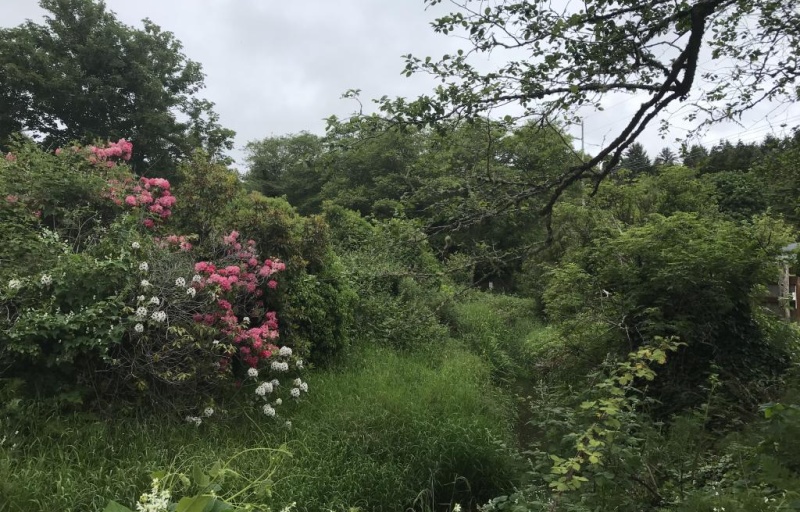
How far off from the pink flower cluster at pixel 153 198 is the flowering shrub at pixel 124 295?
0.01 m

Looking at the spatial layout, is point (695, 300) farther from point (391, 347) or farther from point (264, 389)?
point (264, 389)

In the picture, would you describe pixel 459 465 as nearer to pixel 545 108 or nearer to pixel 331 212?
pixel 545 108

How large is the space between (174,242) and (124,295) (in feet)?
3.44

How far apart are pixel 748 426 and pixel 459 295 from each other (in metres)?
2.08

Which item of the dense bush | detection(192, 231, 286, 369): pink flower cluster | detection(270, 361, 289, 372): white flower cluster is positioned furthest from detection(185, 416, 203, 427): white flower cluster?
the dense bush

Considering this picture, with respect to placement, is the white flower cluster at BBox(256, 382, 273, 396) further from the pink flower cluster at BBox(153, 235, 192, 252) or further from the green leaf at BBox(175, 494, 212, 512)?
the green leaf at BBox(175, 494, 212, 512)

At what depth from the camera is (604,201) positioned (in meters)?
11.3

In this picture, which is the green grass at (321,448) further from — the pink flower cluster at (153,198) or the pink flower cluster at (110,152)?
the pink flower cluster at (110,152)

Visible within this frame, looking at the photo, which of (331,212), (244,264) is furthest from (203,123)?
(244,264)

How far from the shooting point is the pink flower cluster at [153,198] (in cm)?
521

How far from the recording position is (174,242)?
16.0 feet

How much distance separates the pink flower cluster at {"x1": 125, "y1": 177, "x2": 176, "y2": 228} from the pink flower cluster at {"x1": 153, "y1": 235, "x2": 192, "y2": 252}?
15.8 inches

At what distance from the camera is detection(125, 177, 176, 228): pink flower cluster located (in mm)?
5210

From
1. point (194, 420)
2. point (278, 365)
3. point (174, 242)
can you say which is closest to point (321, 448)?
point (278, 365)
